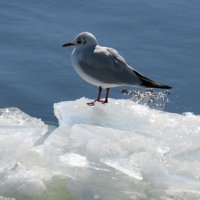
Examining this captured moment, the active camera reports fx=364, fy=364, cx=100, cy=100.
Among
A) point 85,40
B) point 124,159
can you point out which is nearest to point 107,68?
point 85,40

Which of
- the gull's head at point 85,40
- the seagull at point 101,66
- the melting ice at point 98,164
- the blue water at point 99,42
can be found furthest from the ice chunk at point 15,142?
the blue water at point 99,42

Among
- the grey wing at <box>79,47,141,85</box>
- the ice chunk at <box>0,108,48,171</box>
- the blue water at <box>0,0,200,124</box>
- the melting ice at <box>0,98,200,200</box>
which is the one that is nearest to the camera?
the melting ice at <box>0,98,200,200</box>

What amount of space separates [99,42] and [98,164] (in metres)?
4.19

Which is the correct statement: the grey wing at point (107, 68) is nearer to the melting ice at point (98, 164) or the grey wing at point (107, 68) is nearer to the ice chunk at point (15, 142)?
the melting ice at point (98, 164)

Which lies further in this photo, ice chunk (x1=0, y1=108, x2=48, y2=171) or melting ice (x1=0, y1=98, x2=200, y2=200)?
ice chunk (x1=0, y1=108, x2=48, y2=171)

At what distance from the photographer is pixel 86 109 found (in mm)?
4137

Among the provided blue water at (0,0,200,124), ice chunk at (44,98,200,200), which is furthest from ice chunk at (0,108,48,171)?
blue water at (0,0,200,124)

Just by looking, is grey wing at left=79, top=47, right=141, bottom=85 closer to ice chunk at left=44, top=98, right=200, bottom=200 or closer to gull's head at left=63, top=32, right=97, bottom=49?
gull's head at left=63, top=32, right=97, bottom=49

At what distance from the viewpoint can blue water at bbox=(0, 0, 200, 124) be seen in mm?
5535

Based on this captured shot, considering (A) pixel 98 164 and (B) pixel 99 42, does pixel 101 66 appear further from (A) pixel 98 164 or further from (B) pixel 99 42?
(B) pixel 99 42

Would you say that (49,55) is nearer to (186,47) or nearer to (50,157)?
(186,47)

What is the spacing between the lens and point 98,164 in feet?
9.69

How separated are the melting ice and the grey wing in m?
0.63

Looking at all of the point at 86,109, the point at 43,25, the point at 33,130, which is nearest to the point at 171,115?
the point at 86,109
